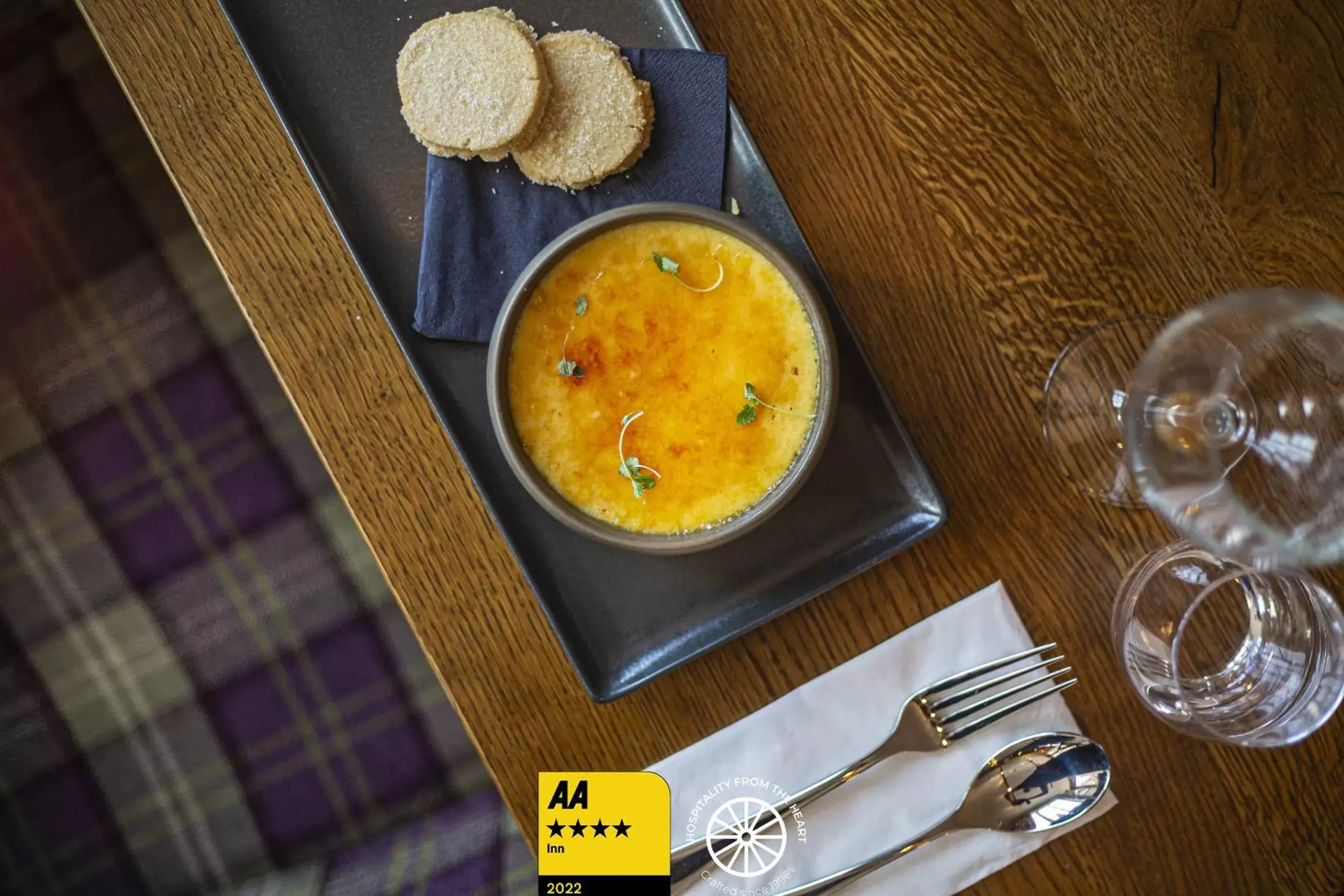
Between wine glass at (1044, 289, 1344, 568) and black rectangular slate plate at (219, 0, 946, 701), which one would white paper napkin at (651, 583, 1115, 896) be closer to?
black rectangular slate plate at (219, 0, 946, 701)

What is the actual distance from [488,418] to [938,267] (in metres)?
0.57

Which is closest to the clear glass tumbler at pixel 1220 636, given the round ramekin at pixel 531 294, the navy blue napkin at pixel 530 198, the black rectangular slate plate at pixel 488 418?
the black rectangular slate plate at pixel 488 418

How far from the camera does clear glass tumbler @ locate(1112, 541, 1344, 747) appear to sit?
1.15 meters

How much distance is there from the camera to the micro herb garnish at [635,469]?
107 centimetres

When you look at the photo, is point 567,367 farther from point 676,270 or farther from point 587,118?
point 587,118

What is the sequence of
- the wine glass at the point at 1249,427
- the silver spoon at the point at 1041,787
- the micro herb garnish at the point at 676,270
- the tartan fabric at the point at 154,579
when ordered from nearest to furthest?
the wine glass at the point at 1249,427 → the micro herb garnish at the point at 676,270 → the silver spoon at the point at 1041,787 → the tartan fabric at the point at 154,579

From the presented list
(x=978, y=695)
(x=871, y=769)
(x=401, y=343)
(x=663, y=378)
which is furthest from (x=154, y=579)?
(x=978, y=695)

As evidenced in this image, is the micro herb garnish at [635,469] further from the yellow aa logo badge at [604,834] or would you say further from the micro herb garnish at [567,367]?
the yellow aa logo badge at [604,834]

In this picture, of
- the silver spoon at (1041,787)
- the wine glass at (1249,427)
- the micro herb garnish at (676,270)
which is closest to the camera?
the wine glass at (1249,427)

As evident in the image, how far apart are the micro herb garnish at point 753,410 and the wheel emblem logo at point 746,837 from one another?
0.46 meters

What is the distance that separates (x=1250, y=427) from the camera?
1041 mm

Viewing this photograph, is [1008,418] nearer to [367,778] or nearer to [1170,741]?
[1170,741]

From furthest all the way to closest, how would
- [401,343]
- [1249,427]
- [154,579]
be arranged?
1. [154,579]
2. [401,343]
3. [1249,427]

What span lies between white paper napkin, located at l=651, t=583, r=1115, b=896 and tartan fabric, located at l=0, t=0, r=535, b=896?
1.88 ft
